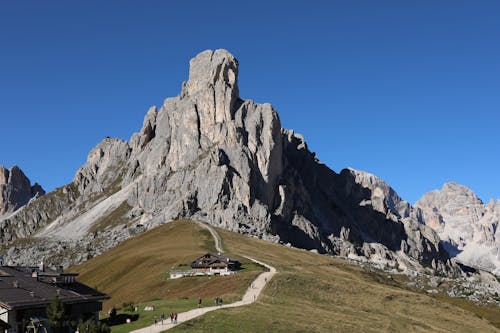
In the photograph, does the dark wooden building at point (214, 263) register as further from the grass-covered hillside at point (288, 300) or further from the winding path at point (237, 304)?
the winding path at point (237, 304)

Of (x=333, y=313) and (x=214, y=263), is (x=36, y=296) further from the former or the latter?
(x=214, y=263)

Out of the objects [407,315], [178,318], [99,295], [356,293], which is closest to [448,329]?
[407,315]

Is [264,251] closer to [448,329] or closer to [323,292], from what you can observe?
[323,292]

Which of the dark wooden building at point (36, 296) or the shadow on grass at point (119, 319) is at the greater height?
A: the dark wooden building at point (36, 296)

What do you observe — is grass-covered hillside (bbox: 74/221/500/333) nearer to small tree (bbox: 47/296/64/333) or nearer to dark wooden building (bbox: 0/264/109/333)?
dark wooden building (bbox: 0/264/109/333)

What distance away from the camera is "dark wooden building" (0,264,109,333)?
180 feet

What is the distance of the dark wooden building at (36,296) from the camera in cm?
5491

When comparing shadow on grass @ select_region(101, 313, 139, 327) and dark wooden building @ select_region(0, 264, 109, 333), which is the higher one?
dark wooden building @ select_region(0, 264, 109, 333)

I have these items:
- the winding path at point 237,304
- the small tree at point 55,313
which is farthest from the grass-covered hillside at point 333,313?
the small tree at point 55,313

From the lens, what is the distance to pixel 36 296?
2363 inches

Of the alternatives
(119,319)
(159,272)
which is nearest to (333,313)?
(119,319)

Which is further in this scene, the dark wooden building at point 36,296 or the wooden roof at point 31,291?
the wooden roof at point 31,291

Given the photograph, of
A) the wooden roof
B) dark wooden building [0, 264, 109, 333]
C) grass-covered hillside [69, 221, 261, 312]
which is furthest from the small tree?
grass-covered hillside [69, 221, 261, 312]

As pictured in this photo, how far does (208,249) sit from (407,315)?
76.3 metres
